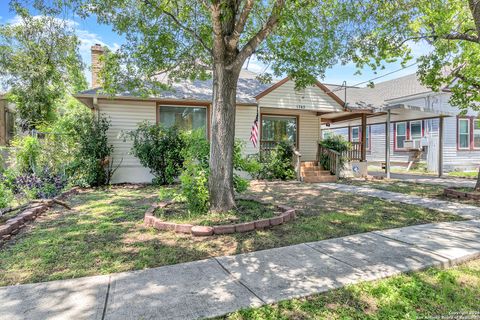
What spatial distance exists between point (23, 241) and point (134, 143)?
6177 millimetres

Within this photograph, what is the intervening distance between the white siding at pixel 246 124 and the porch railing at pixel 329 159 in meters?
3.31

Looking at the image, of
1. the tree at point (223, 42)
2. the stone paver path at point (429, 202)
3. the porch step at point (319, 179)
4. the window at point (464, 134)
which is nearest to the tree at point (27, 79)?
the tree at point (223, 42)

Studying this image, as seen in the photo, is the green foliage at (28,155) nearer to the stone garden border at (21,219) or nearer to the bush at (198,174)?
the stone garden border at (21,219)

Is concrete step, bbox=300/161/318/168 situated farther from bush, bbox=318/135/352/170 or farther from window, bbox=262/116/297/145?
window, bbox=262/116/297/145

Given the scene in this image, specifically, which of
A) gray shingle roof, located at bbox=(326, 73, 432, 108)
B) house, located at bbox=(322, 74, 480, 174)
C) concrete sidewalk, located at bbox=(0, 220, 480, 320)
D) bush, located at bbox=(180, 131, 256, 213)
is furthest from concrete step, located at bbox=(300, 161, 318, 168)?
concrete sidewalk, located at bbox=(0, 220, 480, 320)

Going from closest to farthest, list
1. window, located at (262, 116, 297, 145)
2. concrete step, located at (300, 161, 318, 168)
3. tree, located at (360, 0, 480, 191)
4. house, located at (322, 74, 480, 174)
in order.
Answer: tree, located at (360, 0, 480, 191) < concrete step, located at (300, 161, 318, 168) < window, located at (262, 116, 297, 145) < house, located at (322, 74, 480, 174)

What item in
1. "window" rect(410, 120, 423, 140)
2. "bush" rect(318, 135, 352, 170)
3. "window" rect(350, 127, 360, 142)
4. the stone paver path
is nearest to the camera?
the stone paver path

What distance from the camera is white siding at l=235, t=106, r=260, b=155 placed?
11.8m

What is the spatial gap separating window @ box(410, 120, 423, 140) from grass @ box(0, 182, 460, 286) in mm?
13417

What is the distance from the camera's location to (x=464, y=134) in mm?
17359

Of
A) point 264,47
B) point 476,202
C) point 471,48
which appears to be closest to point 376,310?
point 476,202

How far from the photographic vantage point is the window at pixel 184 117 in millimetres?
11234

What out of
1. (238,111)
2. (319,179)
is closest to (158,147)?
(238,111)

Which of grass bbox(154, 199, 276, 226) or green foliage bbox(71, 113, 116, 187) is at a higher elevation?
green foliage bbox(71, 113, 116, 187)
